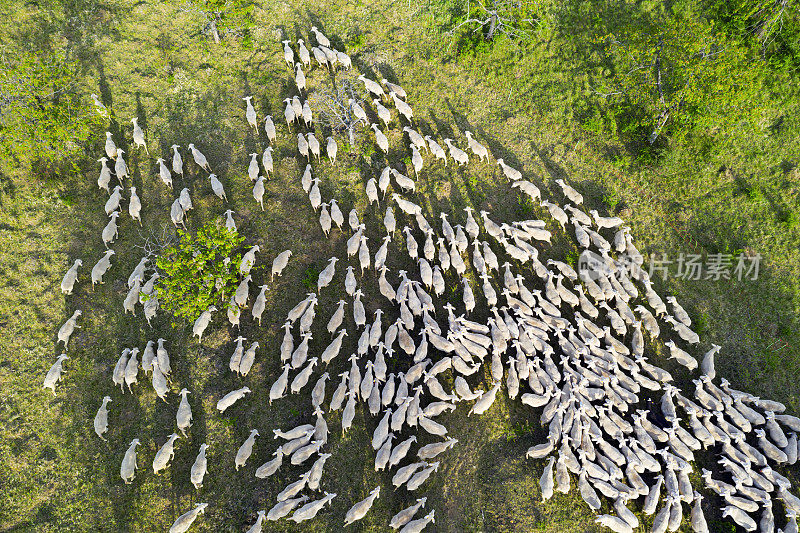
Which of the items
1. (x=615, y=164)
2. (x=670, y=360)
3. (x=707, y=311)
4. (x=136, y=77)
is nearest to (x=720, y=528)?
(x=670, y=360)

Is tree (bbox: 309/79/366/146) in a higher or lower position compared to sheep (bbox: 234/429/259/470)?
higher

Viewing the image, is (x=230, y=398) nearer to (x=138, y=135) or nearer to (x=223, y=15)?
(x=138, y=135)

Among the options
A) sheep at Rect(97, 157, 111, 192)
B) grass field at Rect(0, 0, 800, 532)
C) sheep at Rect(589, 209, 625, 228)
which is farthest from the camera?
sheep at Rect(589, 209, 625, 228)

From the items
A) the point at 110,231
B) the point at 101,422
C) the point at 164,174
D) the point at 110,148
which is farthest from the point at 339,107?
the point at 101,422

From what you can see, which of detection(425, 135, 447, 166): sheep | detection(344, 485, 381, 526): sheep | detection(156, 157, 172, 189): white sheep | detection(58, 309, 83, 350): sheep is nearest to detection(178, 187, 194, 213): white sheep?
detection(156, 157, 172, 189): white sheep

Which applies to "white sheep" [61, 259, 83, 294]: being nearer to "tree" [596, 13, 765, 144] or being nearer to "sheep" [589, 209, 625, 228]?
"sheep" [589, 209, 625, 228]

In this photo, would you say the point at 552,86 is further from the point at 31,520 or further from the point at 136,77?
the point at 31,520
